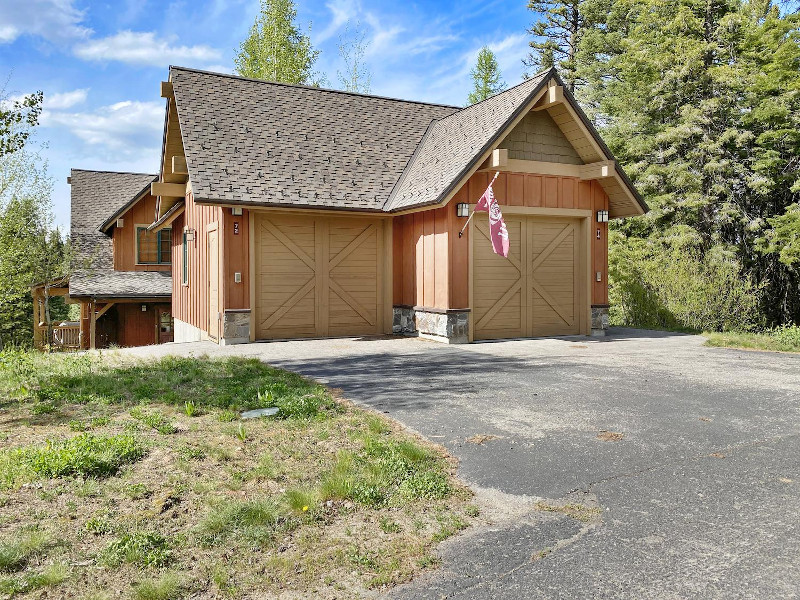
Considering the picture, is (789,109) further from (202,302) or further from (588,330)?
(202,302)

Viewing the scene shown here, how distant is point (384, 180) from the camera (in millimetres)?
13281

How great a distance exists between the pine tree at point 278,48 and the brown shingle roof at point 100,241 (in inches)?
302

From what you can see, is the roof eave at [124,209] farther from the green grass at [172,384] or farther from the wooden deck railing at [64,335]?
the green grass at [172,384]

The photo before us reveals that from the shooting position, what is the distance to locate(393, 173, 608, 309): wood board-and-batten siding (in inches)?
454

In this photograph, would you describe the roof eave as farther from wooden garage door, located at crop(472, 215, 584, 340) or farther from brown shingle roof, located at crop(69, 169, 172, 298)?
wooden garage door, located at crop(472, 215, 584, 340)

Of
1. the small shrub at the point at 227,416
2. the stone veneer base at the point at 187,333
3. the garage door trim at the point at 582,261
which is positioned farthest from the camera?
the stone veneer base at the point at 187,333

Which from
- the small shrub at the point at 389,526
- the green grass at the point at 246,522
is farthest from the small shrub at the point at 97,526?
the small shrub at the point at 389,526

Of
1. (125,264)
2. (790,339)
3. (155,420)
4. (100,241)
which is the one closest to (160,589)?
(155,420)

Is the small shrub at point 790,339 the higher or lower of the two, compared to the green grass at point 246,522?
higher

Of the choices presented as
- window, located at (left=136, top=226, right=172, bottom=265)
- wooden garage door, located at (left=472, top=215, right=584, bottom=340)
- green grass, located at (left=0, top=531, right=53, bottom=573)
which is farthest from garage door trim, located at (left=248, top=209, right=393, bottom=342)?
window, located at (left=136, top=226, right=172, bottom=265)

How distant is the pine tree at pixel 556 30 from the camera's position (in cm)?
2978

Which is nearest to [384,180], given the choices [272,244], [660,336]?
[272,244]

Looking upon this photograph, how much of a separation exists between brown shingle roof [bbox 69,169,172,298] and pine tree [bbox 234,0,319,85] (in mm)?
7670

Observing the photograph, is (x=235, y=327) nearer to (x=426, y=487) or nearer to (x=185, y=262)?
(x=185, y=262)
